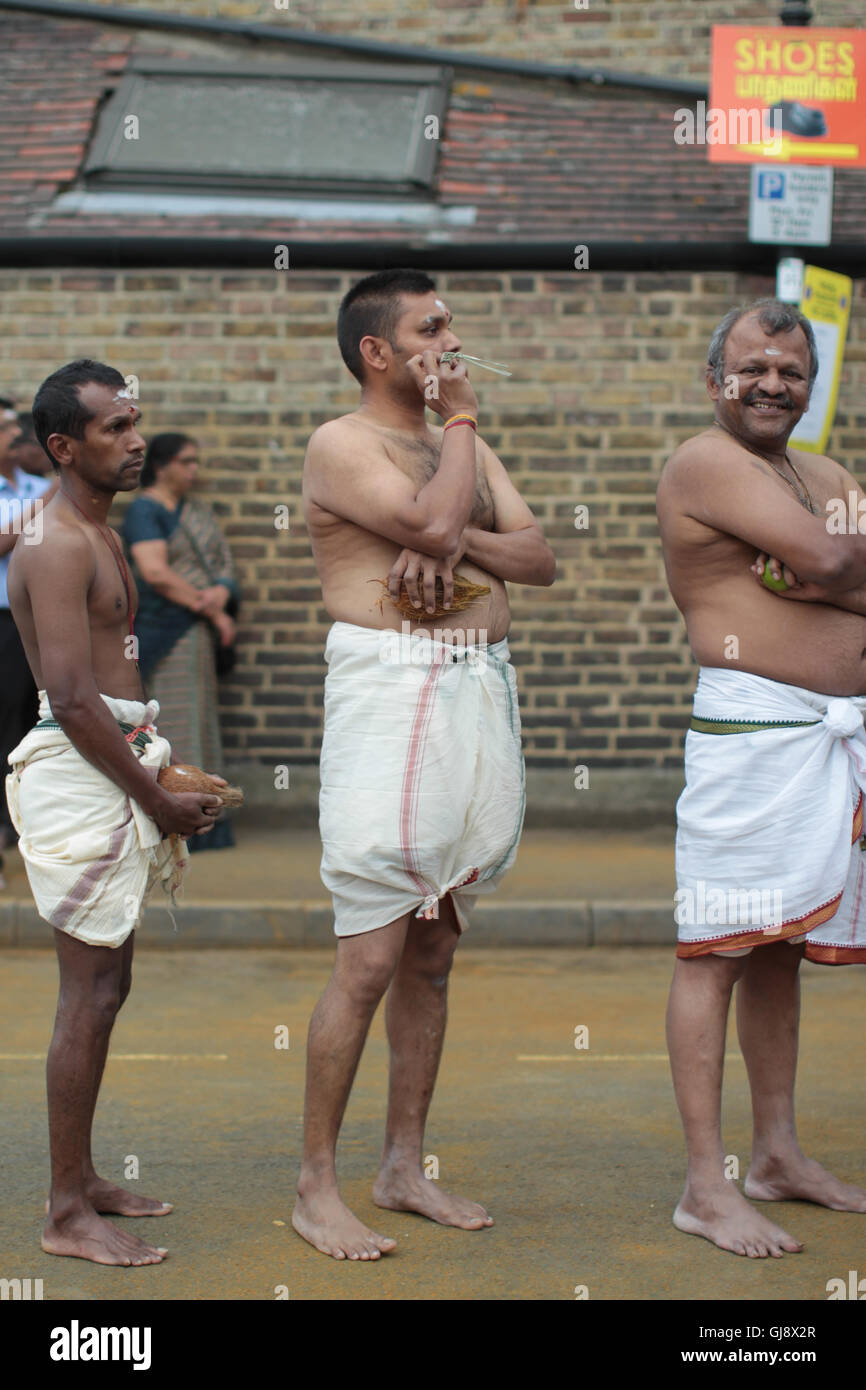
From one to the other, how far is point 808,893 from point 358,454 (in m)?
1.50

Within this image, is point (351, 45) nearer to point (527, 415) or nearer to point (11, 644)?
point (527, 415)

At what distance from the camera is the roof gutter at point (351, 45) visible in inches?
441

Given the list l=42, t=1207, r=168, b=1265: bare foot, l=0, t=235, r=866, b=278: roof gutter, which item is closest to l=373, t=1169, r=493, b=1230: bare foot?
l=42, t=1207, r=168, b=1265: bare foot

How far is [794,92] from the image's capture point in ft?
30.8

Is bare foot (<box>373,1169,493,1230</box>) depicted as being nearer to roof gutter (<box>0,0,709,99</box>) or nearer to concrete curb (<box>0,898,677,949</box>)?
concrete curb (<box>0,898,677,949</box>)

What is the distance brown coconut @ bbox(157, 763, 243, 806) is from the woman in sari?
A: 526 centimetres

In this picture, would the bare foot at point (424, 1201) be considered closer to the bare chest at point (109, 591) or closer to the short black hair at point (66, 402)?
the bare chest at point (109, 591)

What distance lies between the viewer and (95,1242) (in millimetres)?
4043

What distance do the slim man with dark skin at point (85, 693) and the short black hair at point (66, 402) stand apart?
0.6 inches

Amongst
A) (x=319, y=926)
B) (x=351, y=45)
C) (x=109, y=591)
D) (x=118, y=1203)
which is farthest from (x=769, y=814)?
(x=351, y=45)

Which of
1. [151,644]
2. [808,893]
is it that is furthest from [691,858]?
[151,644]

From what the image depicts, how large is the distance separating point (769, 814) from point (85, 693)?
5.35ft

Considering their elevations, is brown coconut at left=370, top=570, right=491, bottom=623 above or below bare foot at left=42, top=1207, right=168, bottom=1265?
above

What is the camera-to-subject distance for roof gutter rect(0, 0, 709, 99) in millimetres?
11211
